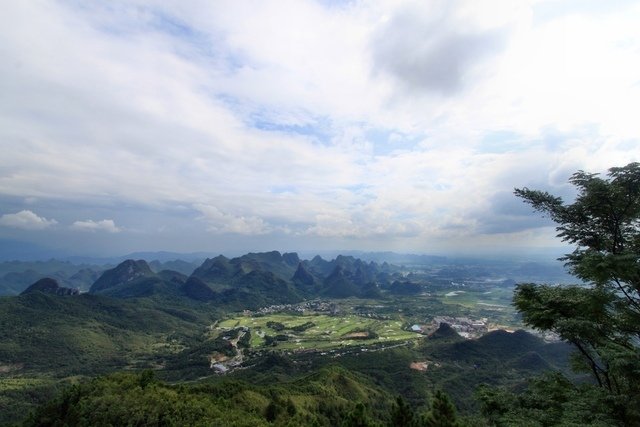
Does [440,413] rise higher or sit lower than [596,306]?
lower

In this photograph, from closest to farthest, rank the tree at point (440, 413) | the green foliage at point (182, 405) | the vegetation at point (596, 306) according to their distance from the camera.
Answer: the vegetation at point (596, 306) → the tree at point (440, 413) → the green foliage at point (182, 405)

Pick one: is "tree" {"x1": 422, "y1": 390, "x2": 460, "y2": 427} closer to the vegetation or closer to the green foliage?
the vegetation

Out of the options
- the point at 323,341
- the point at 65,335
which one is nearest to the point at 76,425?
the point at 323,341

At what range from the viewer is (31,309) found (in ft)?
636

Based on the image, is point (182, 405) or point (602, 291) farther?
point (182, 405)

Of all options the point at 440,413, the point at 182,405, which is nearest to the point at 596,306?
the point at 440,413

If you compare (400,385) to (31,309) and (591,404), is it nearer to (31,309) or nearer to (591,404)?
(591,404)

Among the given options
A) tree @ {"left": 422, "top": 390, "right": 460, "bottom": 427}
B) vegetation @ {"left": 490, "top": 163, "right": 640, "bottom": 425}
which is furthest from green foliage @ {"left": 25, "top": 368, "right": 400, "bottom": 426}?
vegetation @ {"left": 490, "top": 163, "right": 640, "bottom": 425}

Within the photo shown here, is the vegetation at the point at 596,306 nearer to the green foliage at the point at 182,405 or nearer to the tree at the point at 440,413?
the tree at the point at 440,413

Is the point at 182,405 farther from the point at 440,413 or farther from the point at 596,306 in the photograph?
the point at 596,306

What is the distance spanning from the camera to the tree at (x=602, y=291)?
52.5 ft

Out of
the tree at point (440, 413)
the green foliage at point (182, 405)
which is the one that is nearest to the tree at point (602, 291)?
the tree at point (440, 413)

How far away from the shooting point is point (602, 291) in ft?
56.7

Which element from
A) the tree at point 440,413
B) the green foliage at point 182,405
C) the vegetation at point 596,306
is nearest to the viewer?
the vegetation at point 596,306
